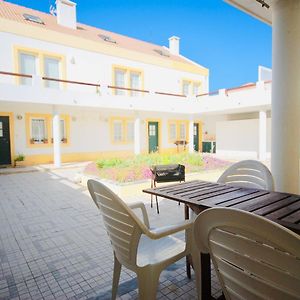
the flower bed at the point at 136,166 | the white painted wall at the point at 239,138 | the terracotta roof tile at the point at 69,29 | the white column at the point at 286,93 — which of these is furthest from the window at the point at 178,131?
the white column at the point at 286,93

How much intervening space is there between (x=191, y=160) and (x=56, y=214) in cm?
587

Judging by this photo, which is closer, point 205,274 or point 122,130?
point 205,274

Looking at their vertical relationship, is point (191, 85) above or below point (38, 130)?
above

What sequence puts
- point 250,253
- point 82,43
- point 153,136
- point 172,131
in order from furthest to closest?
point 172,131 → point 153,136 → point 82,43 → point 250,253

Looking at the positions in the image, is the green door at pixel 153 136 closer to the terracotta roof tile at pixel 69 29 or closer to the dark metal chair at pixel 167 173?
the terracotta roof tile at pixel 69 29

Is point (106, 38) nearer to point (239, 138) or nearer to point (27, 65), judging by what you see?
point (27, 65)

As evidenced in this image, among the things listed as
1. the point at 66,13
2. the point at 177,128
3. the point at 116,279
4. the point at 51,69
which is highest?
the point at 66,13

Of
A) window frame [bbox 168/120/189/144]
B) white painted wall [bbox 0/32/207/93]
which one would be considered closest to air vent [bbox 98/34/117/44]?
white painted wall [bbox 0/32/207/93]

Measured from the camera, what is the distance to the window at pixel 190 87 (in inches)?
745

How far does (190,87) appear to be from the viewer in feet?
63.3

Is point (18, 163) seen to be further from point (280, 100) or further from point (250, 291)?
point (250, 291)

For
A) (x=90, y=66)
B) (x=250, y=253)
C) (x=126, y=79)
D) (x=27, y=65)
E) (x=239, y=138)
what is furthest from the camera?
(x=239, y=138)

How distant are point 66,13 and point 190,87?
9865 mm

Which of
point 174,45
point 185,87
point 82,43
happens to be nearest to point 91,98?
point 82,43
